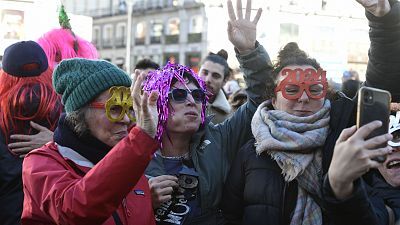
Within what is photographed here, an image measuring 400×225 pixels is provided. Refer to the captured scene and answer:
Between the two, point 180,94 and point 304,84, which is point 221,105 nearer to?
point 180,94

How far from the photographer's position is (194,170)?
2.38 meters

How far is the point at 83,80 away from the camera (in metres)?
2.07

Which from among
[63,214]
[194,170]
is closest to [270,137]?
[194,170]

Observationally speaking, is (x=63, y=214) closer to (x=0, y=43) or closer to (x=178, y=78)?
(x=178, y=78)

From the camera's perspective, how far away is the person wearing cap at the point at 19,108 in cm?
267

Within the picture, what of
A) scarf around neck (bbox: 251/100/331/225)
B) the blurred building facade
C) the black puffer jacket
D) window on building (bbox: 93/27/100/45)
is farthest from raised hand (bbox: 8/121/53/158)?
window on building (bbox: 93/27/100/45)

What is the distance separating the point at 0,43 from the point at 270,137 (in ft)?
11.6

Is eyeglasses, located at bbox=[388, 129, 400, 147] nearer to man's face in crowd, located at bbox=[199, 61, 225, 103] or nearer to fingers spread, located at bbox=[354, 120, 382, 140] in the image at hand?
fingers spread, located at bbox=[354, 120, 382, 140]

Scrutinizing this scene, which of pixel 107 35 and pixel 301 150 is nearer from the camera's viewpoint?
pixel 301 150

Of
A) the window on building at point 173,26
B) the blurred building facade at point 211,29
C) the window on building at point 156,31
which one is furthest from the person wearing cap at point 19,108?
the window on building at point 156,31

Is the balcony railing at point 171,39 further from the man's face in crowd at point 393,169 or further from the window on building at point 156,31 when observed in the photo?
the man's face in crowd at point 393,169

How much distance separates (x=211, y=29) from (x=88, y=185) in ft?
67.6

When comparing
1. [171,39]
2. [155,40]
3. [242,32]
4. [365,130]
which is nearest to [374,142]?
[365,130]

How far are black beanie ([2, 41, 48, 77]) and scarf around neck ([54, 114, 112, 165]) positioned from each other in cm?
86
